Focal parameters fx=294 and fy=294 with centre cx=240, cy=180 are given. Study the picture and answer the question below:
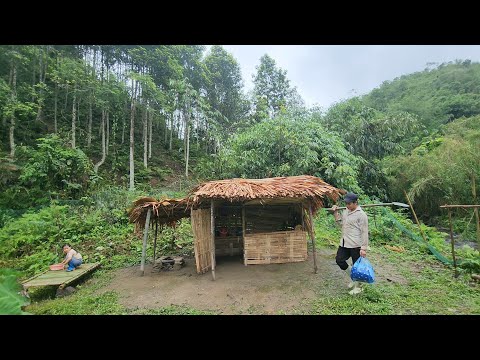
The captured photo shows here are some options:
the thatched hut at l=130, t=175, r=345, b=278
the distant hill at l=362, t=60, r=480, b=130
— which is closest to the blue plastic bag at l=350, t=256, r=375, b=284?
the thatched hut at l=130, t=175, r=345, b=278

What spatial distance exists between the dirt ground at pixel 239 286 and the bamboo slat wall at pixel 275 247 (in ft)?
0.80

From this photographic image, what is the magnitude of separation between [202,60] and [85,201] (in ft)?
71.9

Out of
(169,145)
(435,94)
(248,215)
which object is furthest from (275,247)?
(435,94)

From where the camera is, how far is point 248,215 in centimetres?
896

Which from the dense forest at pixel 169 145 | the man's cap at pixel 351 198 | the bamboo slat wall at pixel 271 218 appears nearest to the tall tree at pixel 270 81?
the dense forest at pixel 169 145

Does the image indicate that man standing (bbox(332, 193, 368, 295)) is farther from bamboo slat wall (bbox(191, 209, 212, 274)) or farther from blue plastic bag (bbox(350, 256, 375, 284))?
bamboo slat wall (bbox(191, 209, 212, 274))

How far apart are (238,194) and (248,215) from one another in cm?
193

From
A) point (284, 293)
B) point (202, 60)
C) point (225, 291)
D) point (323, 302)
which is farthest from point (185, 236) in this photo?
point (202, 60)

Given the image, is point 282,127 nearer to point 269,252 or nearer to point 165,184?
point 269,252

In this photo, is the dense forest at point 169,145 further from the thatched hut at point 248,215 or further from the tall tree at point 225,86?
the thatched hut at point 248,215

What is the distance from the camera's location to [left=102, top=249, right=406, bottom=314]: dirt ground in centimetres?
580

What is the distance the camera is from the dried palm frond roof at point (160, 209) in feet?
25.6

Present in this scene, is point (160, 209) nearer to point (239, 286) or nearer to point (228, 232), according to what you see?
point (228, 232)
